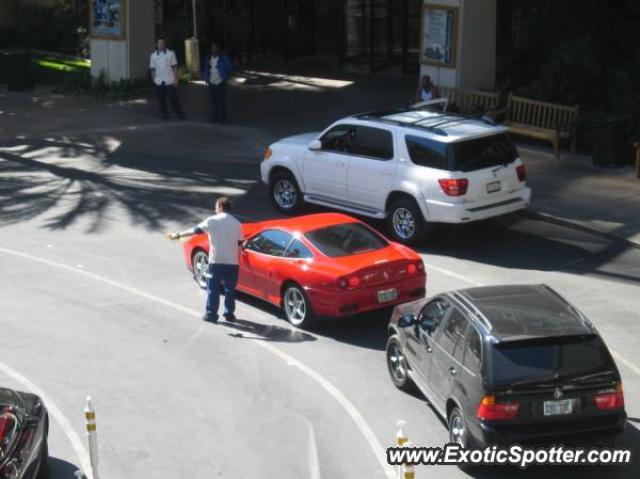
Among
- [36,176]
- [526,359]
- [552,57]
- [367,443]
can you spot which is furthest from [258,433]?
[552,57]

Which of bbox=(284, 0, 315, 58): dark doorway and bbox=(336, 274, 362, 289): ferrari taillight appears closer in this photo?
bbox=(336, 274, 362, 289): ferrari taillight

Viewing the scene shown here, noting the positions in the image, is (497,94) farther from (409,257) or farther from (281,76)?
(409,257)

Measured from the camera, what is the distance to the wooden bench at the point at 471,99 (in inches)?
1029

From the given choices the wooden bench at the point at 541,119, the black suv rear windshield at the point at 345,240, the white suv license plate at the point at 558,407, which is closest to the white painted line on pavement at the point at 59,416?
the black suv rear windshield at the point at 345,240

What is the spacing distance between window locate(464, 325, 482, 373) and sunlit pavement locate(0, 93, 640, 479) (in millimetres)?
1042

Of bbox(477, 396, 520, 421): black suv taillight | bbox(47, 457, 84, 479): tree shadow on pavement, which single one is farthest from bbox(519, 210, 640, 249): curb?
bbox(47, 457, 84, 479): tree shadow on pavement

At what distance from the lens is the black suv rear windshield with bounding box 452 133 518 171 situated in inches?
695

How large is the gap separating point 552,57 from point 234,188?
9248 millimetres

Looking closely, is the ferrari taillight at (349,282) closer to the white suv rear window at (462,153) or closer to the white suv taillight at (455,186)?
the white suv taillight at (455,186)

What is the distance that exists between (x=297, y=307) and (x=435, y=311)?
11.4 ft

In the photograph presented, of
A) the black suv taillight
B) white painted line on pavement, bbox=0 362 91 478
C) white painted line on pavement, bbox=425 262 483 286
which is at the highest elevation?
the black suv taillight

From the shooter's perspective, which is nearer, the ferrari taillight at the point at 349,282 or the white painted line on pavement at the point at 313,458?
the white painted line on pavement at the point at 313,458

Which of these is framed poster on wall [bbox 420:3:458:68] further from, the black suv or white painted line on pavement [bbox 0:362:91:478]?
the black suv

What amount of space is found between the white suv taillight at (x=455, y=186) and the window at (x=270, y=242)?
354 cm
